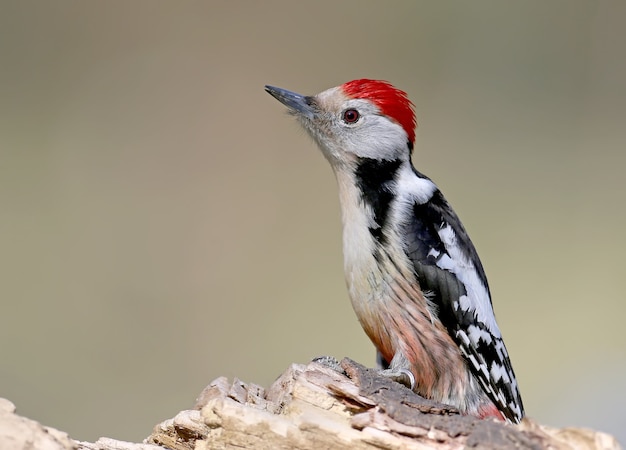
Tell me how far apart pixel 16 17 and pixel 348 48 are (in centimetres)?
205

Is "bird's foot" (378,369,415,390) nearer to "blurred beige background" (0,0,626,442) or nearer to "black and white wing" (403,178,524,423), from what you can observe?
"black and white wing" (403,178,524,423)

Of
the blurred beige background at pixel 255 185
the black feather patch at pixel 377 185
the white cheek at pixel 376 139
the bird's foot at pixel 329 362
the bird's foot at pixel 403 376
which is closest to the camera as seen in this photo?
the bird's foot at pixel 329 362

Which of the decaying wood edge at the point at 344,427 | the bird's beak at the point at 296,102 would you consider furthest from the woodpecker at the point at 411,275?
the decaying wood edge at the point at 344,427

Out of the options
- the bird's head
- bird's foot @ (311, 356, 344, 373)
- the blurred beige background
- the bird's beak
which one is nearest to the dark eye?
the bird's head

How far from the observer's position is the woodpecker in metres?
2.03

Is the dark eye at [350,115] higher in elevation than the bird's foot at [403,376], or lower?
higher

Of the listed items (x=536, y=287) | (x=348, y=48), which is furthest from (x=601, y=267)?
(x=348, y=48)

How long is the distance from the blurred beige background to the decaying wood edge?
7.48 feet

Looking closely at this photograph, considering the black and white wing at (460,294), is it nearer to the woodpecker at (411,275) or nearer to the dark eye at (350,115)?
the woodpecker at (411,275)

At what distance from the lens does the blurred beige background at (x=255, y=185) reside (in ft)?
13.1

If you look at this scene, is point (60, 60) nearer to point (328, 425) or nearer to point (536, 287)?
point (536, 287)

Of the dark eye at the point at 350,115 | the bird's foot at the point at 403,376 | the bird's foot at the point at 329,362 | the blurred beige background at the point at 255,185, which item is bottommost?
the bird's foot at the point at 329,362

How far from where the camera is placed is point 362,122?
2.25 meters

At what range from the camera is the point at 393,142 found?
2.23 m
